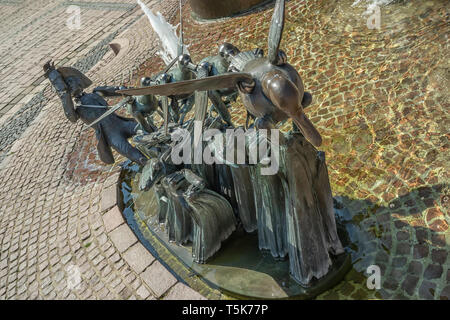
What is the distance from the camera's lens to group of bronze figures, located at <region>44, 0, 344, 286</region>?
Result: 3.22m

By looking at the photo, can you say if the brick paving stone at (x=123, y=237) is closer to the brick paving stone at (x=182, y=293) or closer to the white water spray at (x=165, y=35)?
the brick paving stone at (x=182, y=293)

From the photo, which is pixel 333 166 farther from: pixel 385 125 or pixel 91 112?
pixel 91 112

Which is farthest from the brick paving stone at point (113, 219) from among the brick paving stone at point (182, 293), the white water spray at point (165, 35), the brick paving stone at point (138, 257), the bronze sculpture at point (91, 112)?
the white water spray at point (165, 35)

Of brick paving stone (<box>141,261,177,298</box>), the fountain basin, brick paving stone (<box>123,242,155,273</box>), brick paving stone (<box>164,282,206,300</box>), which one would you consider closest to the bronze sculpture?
brick paving stone (<box>123,242,155,273</box>)

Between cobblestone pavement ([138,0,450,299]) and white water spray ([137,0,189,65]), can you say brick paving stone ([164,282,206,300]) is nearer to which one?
cobblestone pavement ([138,0,450,299])

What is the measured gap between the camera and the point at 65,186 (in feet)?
23.3

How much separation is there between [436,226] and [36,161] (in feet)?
24.8

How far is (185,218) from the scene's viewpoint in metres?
4.77

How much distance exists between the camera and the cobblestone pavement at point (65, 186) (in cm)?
515

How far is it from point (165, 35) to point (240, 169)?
7768mm

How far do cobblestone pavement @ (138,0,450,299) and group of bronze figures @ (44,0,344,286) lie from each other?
0.73 m

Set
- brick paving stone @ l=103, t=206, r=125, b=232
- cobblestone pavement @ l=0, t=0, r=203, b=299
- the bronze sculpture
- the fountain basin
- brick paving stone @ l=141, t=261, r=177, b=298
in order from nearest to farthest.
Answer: brick paving stone @ l=141, t=261, r=177, b=298, cobblestone pavement @ l=0, t=0, r=203, b=299, the bronze sculpture, brick paving stone @ l=103, t=206, r=125, b=232, the fountain basin

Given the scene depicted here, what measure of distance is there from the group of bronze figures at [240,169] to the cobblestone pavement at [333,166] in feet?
2.14
